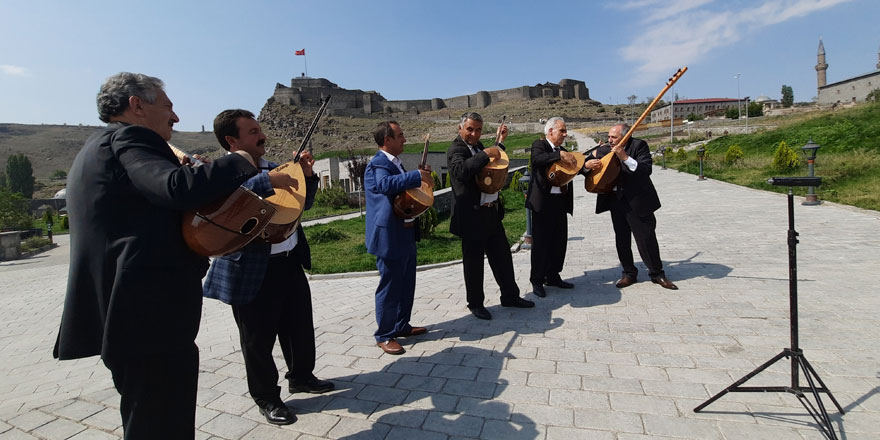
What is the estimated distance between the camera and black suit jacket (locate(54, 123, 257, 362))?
1829mm

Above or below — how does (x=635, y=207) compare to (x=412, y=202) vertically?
below

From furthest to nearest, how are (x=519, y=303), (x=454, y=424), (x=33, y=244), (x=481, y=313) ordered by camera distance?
(x=33, y=244), (x=519, y=303), (x=481, y=313), (x=454, y=424)

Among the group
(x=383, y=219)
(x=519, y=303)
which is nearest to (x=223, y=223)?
(x=383, y=219)

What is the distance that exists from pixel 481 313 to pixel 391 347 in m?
1.18

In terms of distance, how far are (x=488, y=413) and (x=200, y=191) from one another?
7.09 feet

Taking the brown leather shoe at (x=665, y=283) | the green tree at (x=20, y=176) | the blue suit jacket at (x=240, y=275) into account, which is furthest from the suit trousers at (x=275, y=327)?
the green tree at (x=20, y=176)

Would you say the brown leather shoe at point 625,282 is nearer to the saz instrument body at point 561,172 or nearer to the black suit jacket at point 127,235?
the saz instrument body at point 561,172

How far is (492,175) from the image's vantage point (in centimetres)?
449

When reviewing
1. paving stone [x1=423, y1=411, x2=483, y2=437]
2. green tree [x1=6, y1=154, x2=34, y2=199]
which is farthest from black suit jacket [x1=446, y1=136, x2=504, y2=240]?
green tree [x1=6, y1=154, x2=34, y2=199]

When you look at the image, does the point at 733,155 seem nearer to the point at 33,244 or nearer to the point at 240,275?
the point at 240,275

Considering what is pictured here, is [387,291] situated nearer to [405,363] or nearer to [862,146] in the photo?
[405,363]

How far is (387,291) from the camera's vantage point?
4.02 meters

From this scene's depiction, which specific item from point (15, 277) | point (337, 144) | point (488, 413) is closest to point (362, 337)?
point (488, 413)

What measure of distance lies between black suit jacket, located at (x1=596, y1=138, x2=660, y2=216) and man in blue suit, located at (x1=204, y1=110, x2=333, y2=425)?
12.5ft
